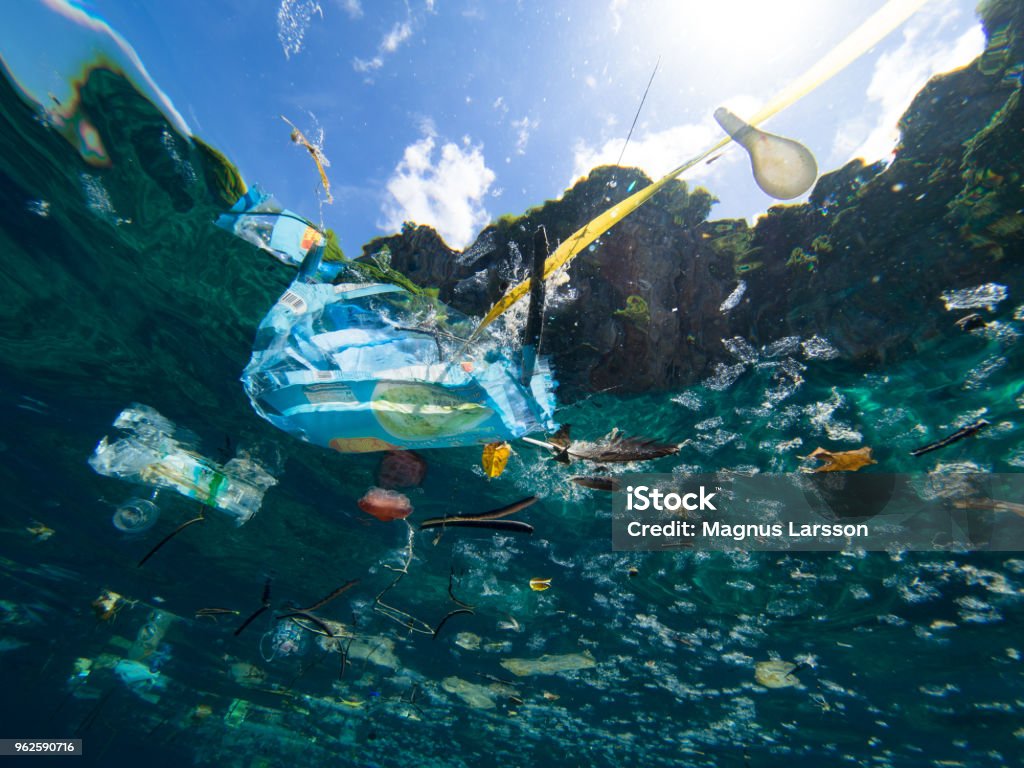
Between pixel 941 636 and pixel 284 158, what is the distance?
55.1 ft

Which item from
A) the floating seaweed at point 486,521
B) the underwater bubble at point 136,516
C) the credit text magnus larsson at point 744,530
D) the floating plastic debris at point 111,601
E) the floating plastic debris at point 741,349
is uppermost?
the floating plastic debris at point 741,349

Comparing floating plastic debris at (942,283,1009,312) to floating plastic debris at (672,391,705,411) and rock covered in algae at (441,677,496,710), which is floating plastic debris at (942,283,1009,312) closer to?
floating plastic debris at (672,391,705,411)

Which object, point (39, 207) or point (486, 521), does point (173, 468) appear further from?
point (486, 521)

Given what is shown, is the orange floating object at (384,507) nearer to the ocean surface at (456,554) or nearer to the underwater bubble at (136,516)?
the ocean surface at (456,554)

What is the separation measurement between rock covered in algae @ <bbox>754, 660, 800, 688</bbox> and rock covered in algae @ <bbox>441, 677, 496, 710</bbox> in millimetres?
10661

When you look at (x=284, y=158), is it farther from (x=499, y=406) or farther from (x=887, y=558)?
(x=887, y=558)

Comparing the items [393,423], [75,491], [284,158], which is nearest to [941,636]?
[393,423]

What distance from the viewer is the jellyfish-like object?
2561mm

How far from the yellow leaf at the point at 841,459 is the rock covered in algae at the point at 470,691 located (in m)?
16.8

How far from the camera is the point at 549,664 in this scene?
1542cm

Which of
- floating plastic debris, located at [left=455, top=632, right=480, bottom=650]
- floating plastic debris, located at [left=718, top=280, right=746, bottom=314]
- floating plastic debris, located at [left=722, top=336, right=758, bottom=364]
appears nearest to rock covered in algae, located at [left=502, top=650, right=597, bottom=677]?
floating plastic debris, located at [left=455, top=632, right=480, bottom=650]

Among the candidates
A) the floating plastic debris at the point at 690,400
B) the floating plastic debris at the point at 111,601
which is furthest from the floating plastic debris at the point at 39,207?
the floating plastic debris at the point at 111,601

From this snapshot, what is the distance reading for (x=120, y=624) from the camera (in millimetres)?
19172

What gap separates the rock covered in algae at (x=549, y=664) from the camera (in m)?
14.7
